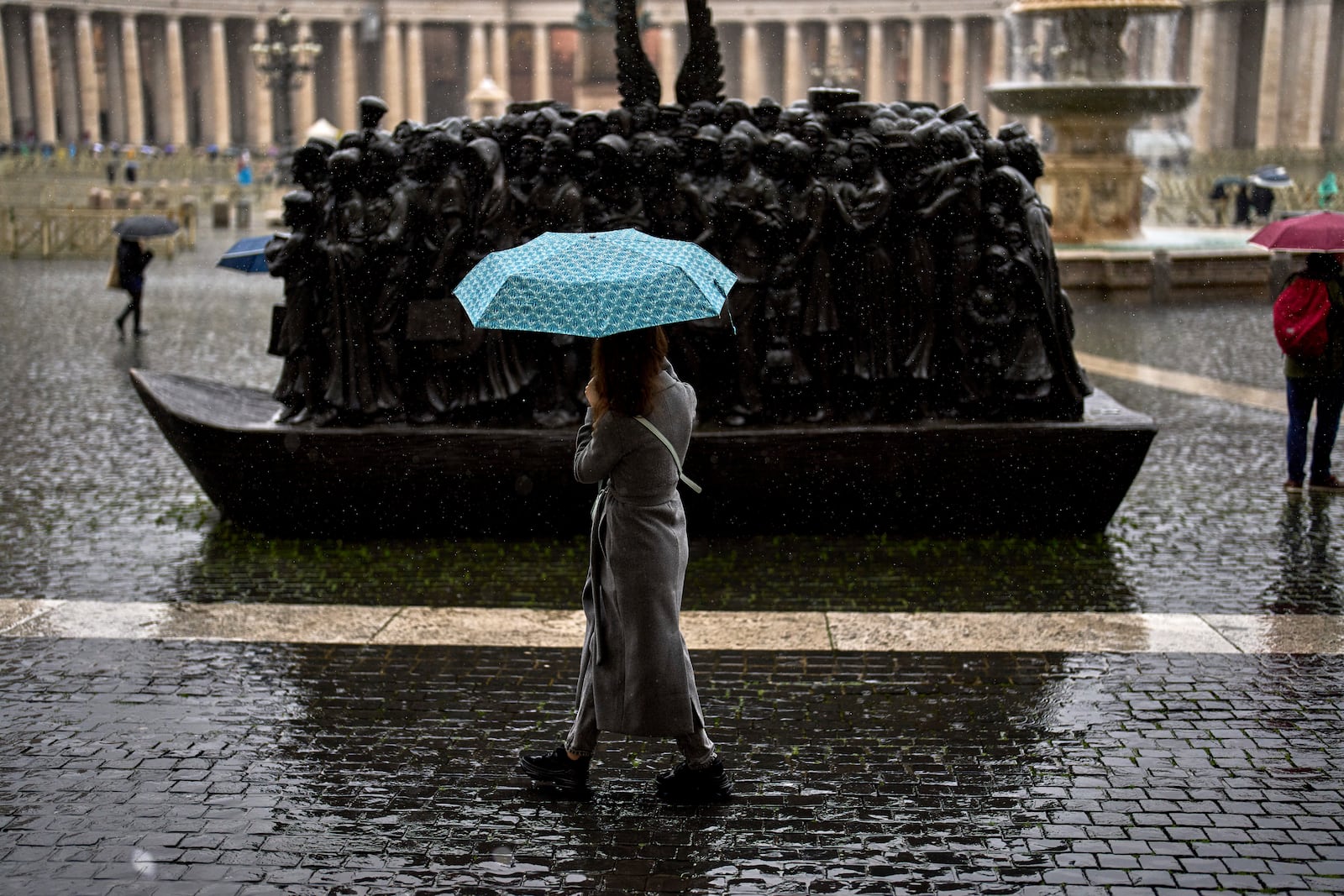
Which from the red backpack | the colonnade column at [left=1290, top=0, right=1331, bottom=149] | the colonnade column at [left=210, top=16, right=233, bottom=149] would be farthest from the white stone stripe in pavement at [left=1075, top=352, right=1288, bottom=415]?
the colonnade column at [left=210, top=16, right=233, bottom=149]

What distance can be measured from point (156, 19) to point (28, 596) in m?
78.4

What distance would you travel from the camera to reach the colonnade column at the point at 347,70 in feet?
267

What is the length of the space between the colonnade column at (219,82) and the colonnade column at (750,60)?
26.6 m

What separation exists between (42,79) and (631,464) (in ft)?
245

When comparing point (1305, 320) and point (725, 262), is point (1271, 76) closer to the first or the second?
point (1305, 320)

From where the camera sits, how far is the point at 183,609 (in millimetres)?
7211

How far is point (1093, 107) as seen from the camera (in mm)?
25188

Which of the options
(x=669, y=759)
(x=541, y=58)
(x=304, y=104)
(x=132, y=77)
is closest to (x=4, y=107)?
(x=132, y=77)

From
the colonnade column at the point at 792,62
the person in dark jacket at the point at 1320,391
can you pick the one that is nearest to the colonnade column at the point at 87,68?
the colonnade column at the point at 792,62

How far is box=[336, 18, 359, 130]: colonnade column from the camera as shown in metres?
81.4

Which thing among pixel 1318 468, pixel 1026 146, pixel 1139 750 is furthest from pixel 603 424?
pixel 1318 468

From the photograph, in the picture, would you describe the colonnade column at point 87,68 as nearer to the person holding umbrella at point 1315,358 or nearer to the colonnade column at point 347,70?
the colonnade column at point 347,70

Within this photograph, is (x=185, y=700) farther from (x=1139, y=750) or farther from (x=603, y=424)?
(x=1139, y=750)

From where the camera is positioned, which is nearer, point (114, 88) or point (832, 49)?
point (832, 49)
